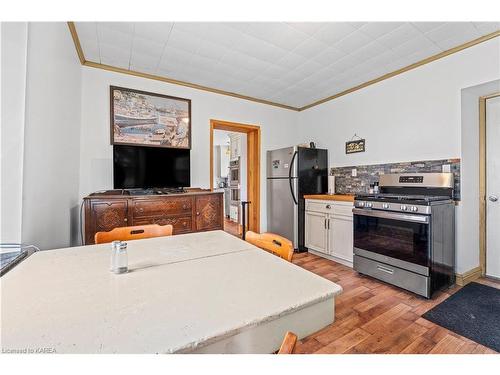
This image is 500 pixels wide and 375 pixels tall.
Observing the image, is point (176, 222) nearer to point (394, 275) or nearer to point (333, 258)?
point (333, 258)

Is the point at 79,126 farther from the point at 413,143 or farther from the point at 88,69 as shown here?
the point at 413,143

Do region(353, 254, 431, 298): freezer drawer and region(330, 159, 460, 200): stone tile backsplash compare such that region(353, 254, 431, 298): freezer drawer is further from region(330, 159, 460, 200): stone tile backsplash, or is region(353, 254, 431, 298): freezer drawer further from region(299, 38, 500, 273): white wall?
region(330, 159, 460, 200): stone tile backsplash

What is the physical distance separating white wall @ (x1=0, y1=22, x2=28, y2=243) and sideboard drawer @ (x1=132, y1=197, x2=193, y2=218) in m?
1.19

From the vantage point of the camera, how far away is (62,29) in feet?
6.50

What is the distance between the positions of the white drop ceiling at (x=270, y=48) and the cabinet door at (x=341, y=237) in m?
1.98

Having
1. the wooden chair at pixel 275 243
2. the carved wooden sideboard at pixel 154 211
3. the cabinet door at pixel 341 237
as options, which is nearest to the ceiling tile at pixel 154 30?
the carved wooden sideboard at pixel 154 211

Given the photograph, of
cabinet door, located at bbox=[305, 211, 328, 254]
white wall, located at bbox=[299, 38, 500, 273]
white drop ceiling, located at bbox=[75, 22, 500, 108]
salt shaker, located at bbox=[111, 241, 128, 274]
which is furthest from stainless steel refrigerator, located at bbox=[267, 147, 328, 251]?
salt shaker, located at bbox=[111, 241, 128, 274]

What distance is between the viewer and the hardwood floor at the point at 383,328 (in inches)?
60.6

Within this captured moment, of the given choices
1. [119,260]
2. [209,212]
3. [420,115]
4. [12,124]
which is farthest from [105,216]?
[420,115]

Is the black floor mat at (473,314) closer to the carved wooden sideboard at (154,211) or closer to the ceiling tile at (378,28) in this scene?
the carved wooden sideboard at (154,211)

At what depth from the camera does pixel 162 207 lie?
262cm

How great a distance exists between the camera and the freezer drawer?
2.17 metres
